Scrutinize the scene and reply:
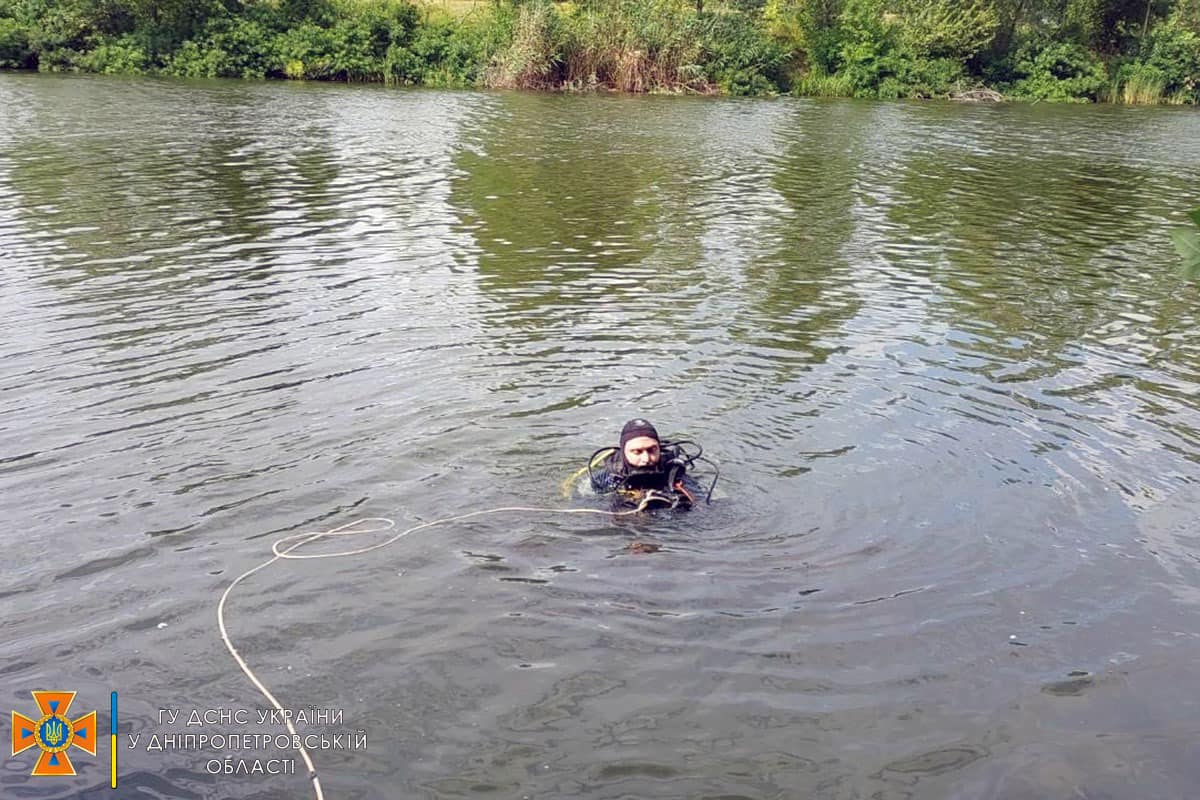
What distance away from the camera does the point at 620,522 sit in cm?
780

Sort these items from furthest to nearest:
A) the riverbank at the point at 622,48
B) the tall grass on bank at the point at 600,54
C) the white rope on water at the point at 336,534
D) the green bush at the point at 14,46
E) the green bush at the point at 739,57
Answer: the green bush at the point at 739,57 < the riverbank at the point at 622,48 < the tall grass on bank at the point at 600,54 < the green bush at the point at 14,46 < the white rope on water at the point at 336,534

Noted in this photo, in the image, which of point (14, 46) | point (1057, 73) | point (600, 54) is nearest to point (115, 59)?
point (14, 46)

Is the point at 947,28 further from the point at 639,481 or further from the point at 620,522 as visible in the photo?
the point at 620,522

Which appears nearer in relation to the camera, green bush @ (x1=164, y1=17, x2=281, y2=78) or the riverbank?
the riverbank

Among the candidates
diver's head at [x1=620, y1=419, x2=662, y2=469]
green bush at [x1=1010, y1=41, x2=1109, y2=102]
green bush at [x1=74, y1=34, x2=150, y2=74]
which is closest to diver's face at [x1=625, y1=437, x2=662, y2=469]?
diver's head at [x1=620, y1=419, x2=662, y2=469]

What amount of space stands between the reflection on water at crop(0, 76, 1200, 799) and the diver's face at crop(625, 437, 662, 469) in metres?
0.46

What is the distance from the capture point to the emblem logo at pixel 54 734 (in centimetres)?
511

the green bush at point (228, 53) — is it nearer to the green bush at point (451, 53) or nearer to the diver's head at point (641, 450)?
the green bush at point (451, 53)

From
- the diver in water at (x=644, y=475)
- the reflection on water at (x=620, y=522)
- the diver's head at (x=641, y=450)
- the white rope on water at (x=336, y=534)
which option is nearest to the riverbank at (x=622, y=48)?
the reflection on water at (x=620, y=522)

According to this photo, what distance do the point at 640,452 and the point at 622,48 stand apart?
41673mm

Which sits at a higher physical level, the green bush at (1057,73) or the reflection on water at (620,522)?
the green bush at (1057,73)

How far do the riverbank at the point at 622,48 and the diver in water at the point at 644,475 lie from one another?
40907 millimetres

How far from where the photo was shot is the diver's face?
7781 mm

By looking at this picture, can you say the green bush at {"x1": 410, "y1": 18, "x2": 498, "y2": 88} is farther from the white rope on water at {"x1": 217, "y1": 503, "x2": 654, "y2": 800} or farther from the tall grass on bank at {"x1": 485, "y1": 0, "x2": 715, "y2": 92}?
the white rope on water at {"x1": 217, "y1": 503, "x2": 654, "y2": 800}
